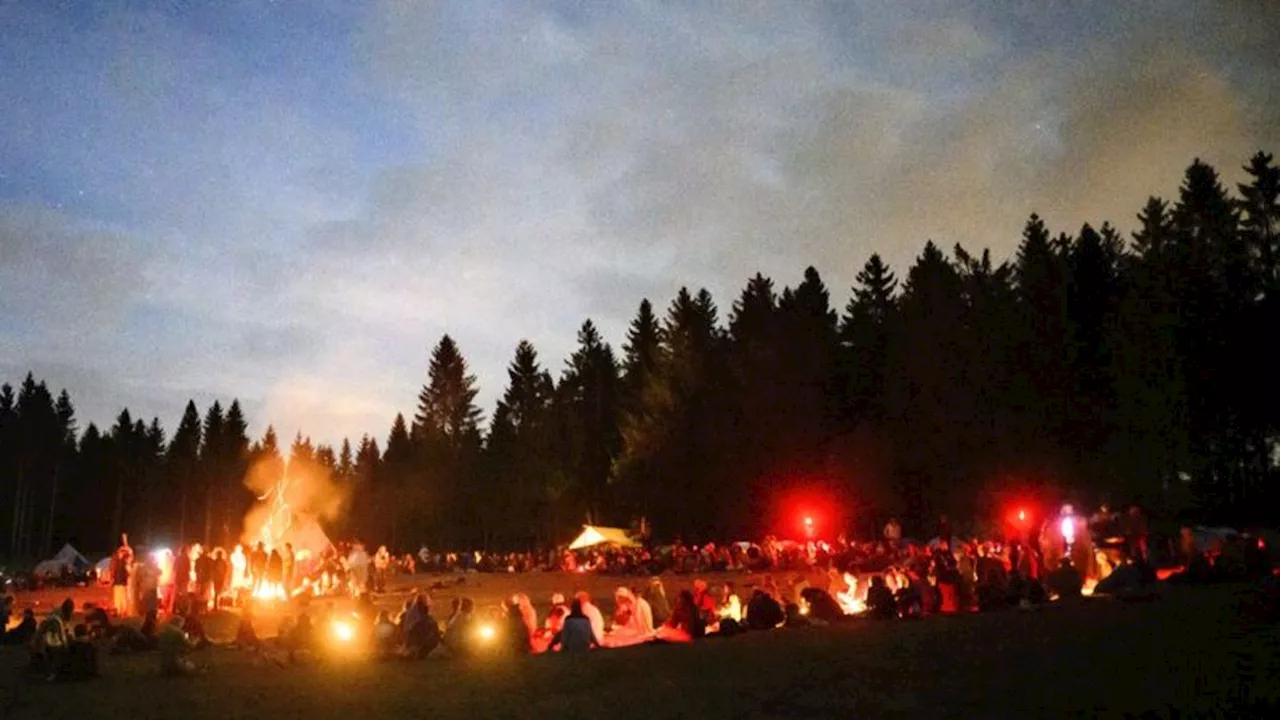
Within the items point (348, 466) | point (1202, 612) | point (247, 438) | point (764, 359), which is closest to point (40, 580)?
point (764, 359)

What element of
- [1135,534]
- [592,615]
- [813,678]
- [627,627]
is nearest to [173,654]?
[592,615]

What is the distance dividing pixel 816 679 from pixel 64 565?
53412 millimetres

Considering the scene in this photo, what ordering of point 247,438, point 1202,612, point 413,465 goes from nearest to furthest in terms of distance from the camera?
1. point 1202,612
2. point 413,465
3. point 247,438

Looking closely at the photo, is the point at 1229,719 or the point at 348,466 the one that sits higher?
the point at 348,466

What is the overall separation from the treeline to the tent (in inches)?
1304

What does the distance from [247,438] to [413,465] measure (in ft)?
120

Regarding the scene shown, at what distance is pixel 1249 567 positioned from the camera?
20312 millimetres

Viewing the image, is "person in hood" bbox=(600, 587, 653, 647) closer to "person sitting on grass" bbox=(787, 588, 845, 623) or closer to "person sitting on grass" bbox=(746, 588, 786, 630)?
"person sitting on grass" bbox=(746, 588, 786, 630)

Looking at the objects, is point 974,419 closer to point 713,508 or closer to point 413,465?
point 713,508

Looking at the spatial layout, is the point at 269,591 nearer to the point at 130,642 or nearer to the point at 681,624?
the point at 130,642

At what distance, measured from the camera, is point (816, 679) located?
11789mm

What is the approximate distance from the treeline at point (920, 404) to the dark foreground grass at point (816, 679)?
35.4 meters

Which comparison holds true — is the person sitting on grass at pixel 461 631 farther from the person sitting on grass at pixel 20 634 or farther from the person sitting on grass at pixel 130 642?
the person sitting on grass at pixel 20 634

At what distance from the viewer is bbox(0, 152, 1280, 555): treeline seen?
48.2 metres
